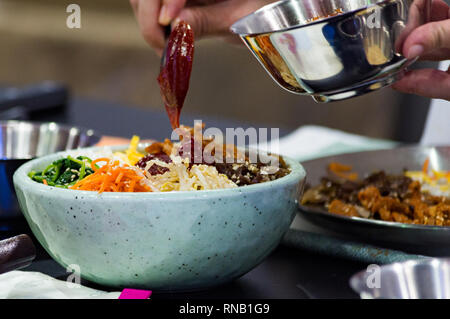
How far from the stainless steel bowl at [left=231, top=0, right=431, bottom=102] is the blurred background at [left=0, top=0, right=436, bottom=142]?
304 centimetres

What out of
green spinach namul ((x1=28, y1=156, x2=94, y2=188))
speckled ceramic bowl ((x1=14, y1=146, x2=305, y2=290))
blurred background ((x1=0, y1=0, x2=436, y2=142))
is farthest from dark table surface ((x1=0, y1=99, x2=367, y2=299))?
blurred background ((x1=0, y1=0, x2=436, y2=142))

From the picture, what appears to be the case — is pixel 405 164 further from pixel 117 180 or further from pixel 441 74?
pixel 117 180

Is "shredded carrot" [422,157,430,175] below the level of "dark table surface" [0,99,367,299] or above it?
above

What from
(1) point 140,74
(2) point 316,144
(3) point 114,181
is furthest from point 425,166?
(1) point 140,74

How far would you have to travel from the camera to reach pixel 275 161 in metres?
1.03

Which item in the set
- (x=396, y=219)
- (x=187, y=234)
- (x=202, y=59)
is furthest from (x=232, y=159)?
(x=202, y=59)

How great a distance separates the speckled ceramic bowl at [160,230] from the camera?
0.82 metres

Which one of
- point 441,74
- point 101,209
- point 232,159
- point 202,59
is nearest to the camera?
point 101,209

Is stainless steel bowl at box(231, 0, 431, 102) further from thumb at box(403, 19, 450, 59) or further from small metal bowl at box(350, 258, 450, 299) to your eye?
small metal bowl at box(350, 258, 450, 299)

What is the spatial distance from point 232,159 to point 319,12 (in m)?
0.34

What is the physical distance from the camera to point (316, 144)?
5.96 feet

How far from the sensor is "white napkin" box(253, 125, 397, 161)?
68.3 inches

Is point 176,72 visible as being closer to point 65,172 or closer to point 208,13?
point 65,172

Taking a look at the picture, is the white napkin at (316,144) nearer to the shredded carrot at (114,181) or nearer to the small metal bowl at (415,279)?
the shredded carrot at (114,181)
